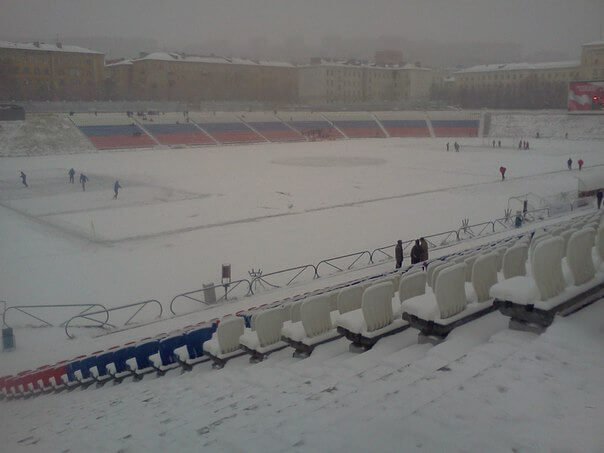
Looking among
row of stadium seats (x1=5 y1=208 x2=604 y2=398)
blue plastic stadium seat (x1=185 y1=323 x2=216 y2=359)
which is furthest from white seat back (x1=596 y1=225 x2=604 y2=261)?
blue plastic stadium seat (x1=185 y1=323 x2=216 y2=359)

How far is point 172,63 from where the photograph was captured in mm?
75438

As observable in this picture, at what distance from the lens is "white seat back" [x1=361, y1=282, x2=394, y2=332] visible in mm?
5621

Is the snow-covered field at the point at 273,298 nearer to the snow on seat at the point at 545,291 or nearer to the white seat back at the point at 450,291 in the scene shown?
the snow on seat at the point at 545,291

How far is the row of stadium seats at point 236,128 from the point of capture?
50.6 metres

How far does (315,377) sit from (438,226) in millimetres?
14168

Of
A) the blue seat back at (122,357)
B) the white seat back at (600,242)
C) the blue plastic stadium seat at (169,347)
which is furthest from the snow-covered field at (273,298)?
the white seat back at (600,242)

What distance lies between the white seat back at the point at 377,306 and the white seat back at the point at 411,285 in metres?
0.68

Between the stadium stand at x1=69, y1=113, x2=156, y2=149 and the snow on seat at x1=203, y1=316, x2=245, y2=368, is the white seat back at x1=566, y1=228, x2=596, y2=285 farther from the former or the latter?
the stadium stand at x1=69, y1=113, x2=156, y2=149

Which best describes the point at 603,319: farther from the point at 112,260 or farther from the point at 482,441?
the point at 112,260

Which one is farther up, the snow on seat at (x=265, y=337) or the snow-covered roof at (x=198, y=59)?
the snow-covered roof at (x=198, y=59)

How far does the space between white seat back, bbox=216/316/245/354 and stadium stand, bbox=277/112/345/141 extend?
53.7 metres

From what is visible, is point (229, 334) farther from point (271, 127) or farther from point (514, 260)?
point (271, 127)

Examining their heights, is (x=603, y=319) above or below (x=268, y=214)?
above

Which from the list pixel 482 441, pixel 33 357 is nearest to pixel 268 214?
pixel 33 357
